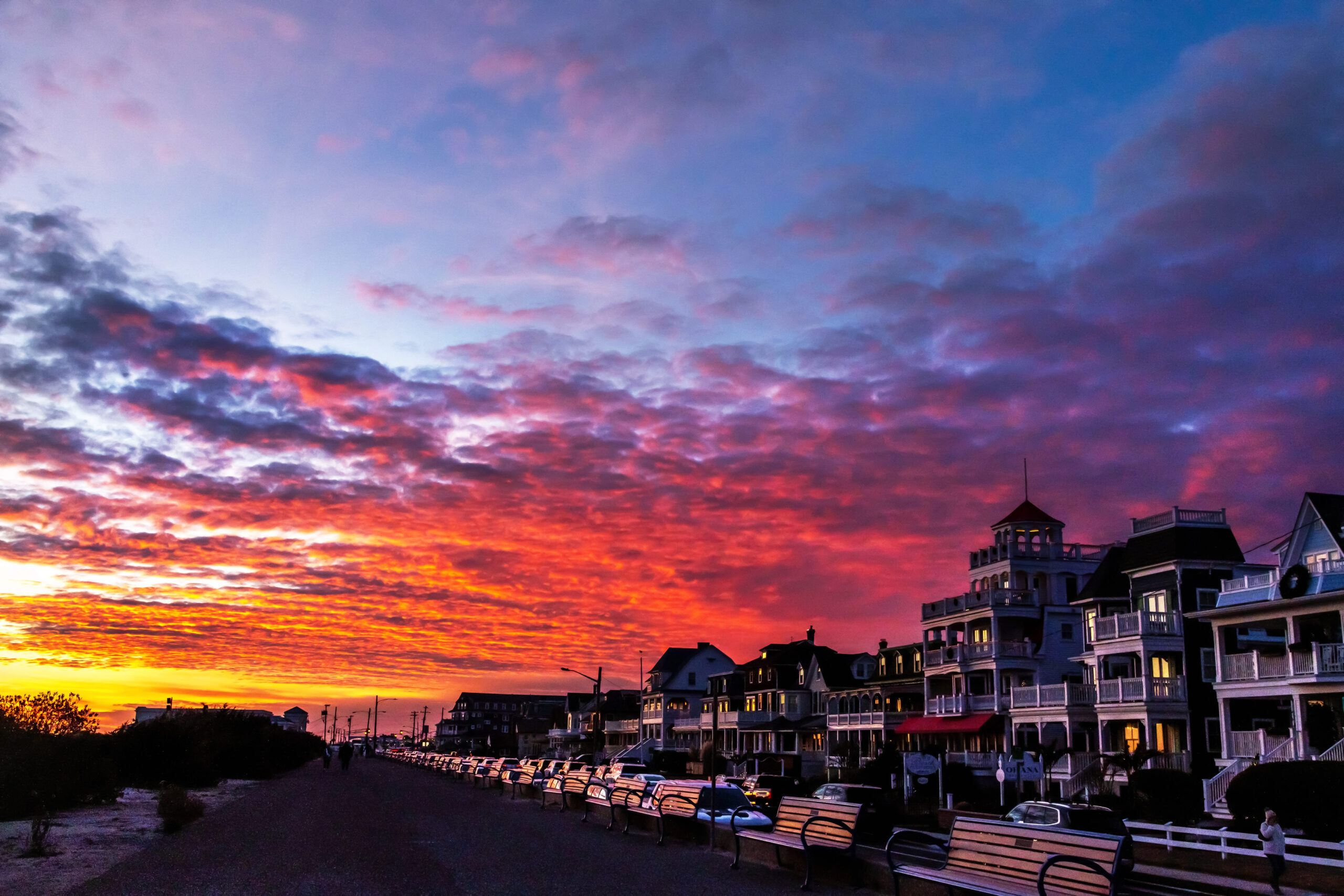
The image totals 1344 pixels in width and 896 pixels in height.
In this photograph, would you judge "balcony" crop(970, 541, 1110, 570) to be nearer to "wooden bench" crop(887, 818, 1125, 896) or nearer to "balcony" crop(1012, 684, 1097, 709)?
"balcony" crop(1012, 684, 1097, 709)

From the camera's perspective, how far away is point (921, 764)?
47406 millimetres

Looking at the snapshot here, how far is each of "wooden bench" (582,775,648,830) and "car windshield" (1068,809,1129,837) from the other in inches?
404

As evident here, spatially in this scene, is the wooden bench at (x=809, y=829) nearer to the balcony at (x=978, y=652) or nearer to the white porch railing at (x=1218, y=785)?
the white porch railing at (x=1218, y=785)

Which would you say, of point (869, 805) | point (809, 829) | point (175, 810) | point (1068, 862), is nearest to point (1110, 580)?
point (869, 805)

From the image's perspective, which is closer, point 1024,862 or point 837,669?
point 1024,862

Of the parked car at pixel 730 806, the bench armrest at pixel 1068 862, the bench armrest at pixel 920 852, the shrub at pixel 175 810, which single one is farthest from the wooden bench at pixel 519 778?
the bench armrest at pixel 1068 862

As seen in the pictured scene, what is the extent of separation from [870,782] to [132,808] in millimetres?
33824

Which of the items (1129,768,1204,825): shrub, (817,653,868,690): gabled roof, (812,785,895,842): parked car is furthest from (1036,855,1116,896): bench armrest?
(817,653,868,690): gabled roof

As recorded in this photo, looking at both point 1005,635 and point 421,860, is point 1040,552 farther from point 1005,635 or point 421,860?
point 421,860

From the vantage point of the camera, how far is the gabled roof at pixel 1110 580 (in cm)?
4950

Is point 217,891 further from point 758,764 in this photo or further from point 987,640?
point 758,764

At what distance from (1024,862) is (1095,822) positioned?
14975 mm

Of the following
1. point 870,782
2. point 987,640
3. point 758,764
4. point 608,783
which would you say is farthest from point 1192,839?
point 758,764

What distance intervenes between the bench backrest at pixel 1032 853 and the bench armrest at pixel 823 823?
7.58 ft
